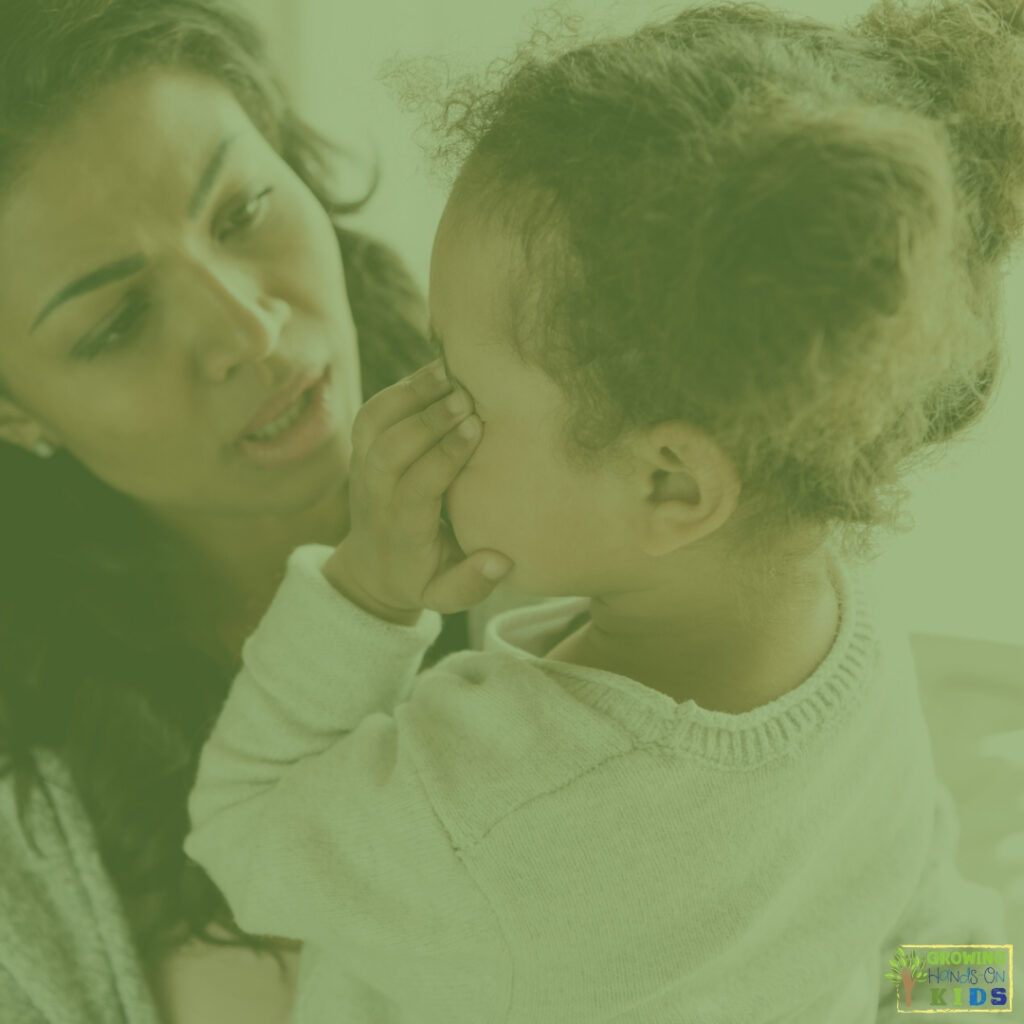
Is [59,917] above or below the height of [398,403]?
below

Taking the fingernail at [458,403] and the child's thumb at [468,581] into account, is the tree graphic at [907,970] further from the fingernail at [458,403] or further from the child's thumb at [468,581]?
the fingernail at [458,403]

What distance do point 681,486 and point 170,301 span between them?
50cm

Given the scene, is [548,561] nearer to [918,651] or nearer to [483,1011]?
[483,1011]

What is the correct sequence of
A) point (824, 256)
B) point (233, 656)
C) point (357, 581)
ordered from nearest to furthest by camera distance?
point (824, 256)
point (357, 581)
point (233, 656)

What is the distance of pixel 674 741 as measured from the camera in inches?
24.3

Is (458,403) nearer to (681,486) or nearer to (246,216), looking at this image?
(681,486)

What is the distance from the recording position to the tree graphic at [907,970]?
897 mm

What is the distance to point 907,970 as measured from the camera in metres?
0.90

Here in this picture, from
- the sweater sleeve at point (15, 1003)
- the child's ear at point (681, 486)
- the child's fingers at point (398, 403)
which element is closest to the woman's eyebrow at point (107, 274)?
the child's fingers at point (398, 403)

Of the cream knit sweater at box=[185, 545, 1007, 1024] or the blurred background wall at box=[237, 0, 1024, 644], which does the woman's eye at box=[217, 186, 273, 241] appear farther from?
the cream knit sweater at box=[185, 545, 1007, 1024]

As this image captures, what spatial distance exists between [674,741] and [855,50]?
1.45ft

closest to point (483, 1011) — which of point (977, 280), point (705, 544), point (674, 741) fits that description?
point (674, 741)

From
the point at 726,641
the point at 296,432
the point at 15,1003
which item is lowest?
the point at 15,1003

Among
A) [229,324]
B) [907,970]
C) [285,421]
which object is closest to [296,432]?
[285,421]
